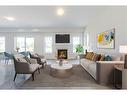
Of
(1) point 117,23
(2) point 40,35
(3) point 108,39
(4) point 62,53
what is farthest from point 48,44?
(1) point 117,23

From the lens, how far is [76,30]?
33.2 feet

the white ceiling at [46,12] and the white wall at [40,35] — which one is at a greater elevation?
the white ceiling at [46,12]

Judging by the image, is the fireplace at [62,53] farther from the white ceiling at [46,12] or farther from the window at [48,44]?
the white ceiling at [46,12]

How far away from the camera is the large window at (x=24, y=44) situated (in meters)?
10.3

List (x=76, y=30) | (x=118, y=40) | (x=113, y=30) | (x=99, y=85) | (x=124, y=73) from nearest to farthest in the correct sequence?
1. (x=124, y=73)
2. (x=99, y=85)
3. (x=118, y=40)
4. (x=113, y=30)
5. (x=76, y=30)

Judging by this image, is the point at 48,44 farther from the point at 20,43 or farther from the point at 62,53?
the point at 20,43

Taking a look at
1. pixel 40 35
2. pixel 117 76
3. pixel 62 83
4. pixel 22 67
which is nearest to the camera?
pixel 117 76

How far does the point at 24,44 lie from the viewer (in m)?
10.4

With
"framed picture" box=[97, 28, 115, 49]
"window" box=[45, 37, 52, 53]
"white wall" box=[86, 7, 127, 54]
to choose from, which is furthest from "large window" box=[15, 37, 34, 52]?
"white wall" box=[86, 7, 127, 54]

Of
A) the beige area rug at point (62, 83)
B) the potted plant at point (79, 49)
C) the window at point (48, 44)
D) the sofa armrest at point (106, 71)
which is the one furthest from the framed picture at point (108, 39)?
the window at point (48, 44)

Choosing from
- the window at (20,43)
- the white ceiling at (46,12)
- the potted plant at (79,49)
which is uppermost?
the white ceiling at (46,12)
